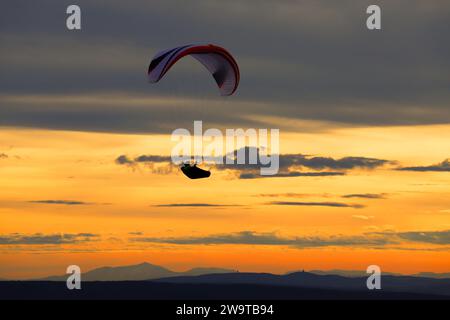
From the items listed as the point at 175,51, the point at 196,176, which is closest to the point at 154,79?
the point at 175,51

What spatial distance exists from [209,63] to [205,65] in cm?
76

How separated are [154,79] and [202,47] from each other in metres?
6.34

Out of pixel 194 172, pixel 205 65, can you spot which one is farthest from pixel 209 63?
pixel 194 172

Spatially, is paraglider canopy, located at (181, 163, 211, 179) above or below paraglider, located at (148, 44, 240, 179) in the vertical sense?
below

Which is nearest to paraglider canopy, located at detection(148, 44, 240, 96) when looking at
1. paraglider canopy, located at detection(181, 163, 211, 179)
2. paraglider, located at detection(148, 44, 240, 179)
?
paraglider, located at detection(148, 44, 240, 179)

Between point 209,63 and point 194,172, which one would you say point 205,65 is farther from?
point 194,172

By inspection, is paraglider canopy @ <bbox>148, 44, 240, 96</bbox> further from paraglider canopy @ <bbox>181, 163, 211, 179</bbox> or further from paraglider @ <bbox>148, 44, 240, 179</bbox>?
paraglider canopy @ <bbox>181, 163, 211, 179</bbox>

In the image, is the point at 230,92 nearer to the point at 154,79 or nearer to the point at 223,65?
the point at 223,65

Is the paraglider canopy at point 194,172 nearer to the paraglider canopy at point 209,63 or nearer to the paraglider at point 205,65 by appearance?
the paraglider at point 205,65

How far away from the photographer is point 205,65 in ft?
314

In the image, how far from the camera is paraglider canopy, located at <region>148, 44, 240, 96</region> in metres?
86.7

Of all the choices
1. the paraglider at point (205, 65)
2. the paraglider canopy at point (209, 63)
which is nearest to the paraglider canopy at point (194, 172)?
the paraglider at point (205, 65)

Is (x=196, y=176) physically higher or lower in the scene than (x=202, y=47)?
lower

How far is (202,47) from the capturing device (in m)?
89.2
